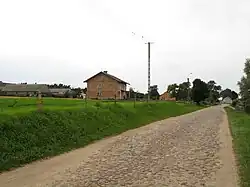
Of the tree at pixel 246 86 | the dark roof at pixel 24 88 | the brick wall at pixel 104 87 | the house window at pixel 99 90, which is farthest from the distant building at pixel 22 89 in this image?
the tree at pixel 246 86

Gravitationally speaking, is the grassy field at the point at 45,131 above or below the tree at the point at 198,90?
below

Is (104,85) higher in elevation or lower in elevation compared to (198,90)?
higher

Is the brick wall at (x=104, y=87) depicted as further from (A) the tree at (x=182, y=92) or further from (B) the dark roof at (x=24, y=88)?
(A) the tree at (x=182, y=92)

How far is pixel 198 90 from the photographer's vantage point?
4427 inches

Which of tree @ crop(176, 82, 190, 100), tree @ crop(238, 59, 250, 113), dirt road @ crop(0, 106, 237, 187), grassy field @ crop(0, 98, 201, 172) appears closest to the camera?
dirt road @ crop(0, 106, 237, 187)

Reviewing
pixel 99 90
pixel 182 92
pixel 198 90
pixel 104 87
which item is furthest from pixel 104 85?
pixel 182 92

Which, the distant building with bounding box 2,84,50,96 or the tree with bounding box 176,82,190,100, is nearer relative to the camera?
the distant building with bounding box 2,84,50,96

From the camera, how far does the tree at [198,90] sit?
11231 centimetres

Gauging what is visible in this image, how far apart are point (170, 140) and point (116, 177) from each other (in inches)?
403

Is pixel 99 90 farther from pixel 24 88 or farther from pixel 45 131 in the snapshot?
pixel 45 131

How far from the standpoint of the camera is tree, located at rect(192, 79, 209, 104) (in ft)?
368

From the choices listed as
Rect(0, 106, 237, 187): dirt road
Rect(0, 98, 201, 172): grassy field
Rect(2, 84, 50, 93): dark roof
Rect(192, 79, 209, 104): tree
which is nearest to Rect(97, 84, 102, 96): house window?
Rect(2, 84, 50, 93): dark roof

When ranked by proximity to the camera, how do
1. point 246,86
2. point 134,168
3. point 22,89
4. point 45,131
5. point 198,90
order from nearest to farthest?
point 134,168 → point 45,131 → point 246,86 → point 22,89 → point 198,90

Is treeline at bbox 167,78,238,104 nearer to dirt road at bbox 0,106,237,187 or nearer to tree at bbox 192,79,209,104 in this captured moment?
tree at bbox 192,79,209,104
